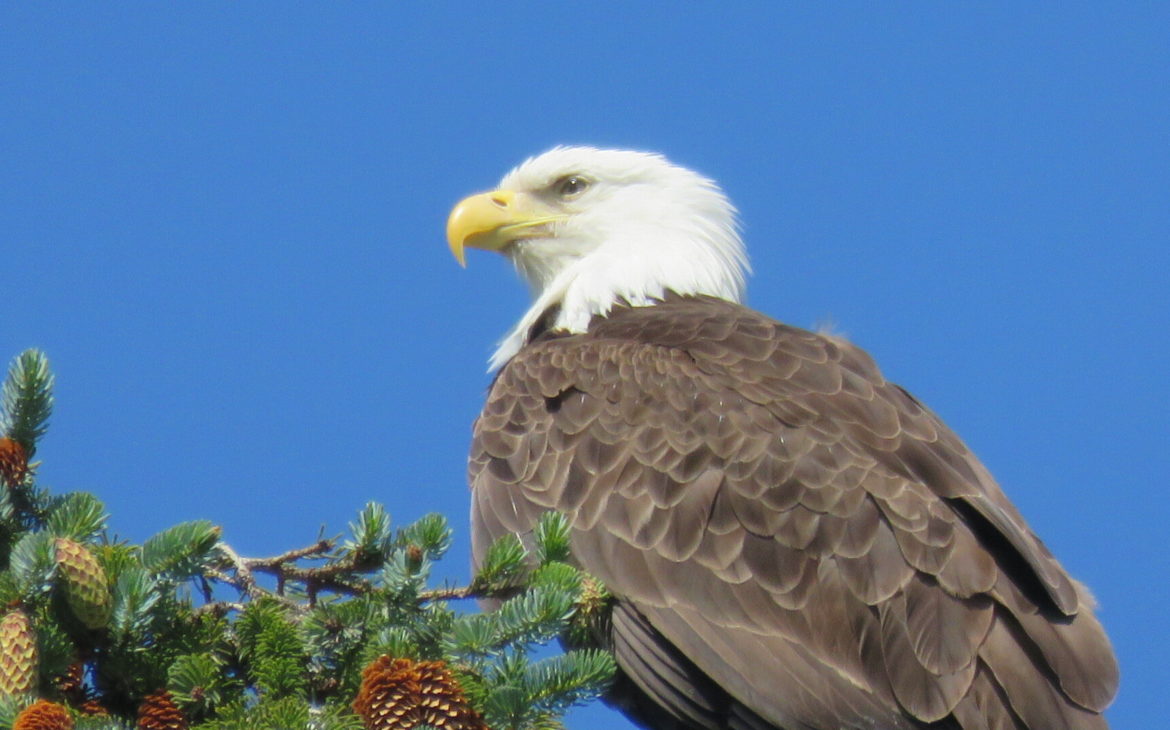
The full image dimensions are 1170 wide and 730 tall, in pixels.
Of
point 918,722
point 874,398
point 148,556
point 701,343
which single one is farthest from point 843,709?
point 148,556

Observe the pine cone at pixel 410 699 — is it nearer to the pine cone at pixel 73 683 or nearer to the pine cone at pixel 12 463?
the pine cone at pixel 73 683

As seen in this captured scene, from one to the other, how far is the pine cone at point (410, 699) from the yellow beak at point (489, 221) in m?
3.68

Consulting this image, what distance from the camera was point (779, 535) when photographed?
14.8 feet

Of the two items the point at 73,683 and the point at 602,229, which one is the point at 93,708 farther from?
the point at 602,229

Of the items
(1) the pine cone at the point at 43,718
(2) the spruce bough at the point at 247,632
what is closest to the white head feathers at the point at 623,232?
(2) the spruce bough at the point at 247,632

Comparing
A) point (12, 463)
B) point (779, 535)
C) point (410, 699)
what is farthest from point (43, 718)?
point (779, 535)

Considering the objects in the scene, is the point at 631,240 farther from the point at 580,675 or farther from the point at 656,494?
the point at 580,675

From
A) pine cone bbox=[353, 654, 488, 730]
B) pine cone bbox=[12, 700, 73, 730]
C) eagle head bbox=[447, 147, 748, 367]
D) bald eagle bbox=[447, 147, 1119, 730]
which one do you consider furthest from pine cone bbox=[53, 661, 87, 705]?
eagle head bbox=[447, 147, 748, 367]

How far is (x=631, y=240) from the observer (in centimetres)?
671

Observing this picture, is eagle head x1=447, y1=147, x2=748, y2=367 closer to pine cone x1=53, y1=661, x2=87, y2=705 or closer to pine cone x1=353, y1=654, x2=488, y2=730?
pine cone x1=53, y1=661, x2=87, y2=705

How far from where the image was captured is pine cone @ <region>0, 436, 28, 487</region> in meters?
3.27

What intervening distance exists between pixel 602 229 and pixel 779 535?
2573mm

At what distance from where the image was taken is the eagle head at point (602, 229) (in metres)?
6.52

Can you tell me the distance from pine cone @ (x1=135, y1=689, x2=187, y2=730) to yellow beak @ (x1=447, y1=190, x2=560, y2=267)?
11.8ft
